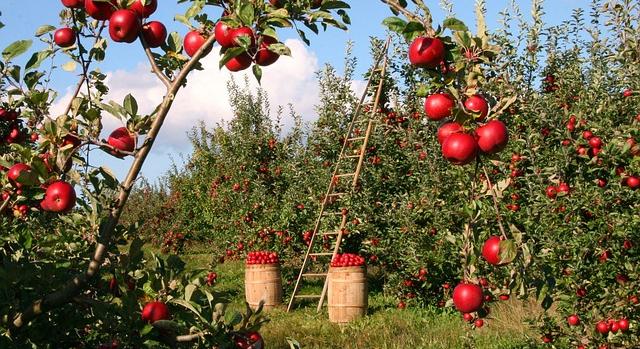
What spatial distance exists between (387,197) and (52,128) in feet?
22.9

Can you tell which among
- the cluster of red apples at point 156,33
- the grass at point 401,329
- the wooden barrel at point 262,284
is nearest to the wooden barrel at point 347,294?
the grass at point 401,329

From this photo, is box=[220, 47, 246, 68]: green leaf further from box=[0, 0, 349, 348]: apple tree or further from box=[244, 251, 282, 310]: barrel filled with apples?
box=[244, 251, 282, 310]: barrel filled with apples

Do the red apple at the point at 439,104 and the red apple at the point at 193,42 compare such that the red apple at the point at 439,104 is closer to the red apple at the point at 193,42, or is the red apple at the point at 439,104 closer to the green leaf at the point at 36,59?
the red apple at the point at 193,42

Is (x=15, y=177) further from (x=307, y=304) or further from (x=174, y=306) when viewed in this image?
(x=307, y=304)

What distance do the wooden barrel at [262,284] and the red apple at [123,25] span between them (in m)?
7.12

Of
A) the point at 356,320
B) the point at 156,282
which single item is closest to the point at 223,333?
the point at 156,282

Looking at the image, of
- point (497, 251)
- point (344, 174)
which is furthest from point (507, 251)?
point (344, 174)

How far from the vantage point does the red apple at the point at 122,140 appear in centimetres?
158

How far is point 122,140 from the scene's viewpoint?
1.58m

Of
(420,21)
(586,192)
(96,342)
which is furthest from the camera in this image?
(586,192)

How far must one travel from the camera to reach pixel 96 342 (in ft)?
8.18

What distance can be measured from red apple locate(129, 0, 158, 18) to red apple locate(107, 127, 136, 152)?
286mm

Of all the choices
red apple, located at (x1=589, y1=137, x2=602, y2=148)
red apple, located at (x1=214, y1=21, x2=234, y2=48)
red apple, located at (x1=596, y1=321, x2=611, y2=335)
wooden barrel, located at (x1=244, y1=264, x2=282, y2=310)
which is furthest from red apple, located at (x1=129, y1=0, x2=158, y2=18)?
wooden barrel, located at (x1=244, y1=264, x2=282, y2=310)

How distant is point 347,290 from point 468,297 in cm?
574
